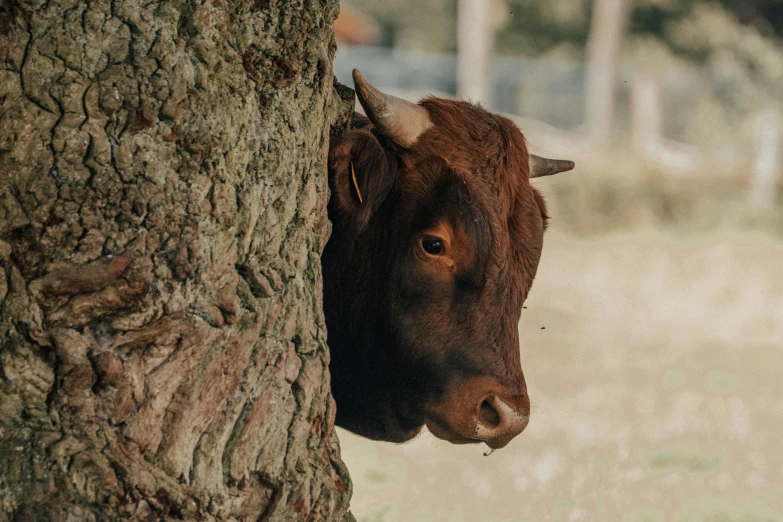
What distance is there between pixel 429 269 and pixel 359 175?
468 millimetres

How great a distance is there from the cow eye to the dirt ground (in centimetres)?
117

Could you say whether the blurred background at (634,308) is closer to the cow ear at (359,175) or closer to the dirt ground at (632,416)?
the dirt ground at (632,416)

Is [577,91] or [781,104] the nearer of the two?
[781,104]

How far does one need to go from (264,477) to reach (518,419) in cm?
120

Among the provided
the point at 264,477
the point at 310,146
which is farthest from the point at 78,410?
the point at 310,146

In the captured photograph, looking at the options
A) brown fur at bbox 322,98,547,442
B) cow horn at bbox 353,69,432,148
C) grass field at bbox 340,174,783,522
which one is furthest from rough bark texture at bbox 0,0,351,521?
grass field at bbox 340,174,783,522

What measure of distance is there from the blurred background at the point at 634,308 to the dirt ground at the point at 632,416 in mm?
23

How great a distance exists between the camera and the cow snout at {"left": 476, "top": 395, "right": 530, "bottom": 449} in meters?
3.87

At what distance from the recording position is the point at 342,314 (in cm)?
441

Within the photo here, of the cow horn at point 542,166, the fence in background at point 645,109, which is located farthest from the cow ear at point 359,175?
the fence in background at point 645,109

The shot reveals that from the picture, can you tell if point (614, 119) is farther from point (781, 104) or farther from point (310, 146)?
point (310, 146)

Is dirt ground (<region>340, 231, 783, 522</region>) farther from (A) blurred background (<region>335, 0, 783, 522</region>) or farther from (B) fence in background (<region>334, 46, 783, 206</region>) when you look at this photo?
(B) fence in background (<region>334, 46, 783, 206</region>)

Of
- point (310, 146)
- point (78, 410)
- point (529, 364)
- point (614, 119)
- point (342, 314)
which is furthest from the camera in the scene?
point (614, 119)

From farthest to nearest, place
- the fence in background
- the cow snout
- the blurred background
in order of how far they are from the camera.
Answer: the fence in background, the blurred background, the cow snout
